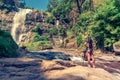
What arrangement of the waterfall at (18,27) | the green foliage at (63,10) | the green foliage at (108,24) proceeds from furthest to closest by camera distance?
the waterfall at (18,27), the green foliage at (63,10), the green foliage at (108,24)

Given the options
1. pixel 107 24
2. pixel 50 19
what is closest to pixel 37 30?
pixel 50 19

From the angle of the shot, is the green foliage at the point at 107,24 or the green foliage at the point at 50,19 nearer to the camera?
the green foliage at the point at 107,24

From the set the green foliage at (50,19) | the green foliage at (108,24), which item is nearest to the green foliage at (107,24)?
the green foliage at (108,24)

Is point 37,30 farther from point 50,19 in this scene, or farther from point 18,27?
point 18,27

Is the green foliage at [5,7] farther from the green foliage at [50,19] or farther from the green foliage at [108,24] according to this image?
the green foliage at [108,24]

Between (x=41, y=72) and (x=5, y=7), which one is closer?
(x=41, y=72)

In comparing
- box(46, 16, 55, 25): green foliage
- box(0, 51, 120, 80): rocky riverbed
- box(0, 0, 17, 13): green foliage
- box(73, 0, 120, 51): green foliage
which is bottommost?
box(0, 51, 120, 80): rocky riverbed

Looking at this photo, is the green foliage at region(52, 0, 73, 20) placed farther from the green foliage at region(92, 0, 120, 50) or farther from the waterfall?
the green foliage at region(92, 0, 120, 50)

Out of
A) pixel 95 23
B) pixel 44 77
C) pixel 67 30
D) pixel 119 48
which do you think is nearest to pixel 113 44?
pixel 119 48

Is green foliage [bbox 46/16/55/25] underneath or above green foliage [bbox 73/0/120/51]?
above

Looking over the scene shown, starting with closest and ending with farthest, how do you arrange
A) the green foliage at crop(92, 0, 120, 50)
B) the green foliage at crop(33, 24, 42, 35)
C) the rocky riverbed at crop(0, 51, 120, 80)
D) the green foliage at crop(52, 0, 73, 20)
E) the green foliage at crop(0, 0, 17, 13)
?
the rocky riverbed at crop(0, 51, 120, 80)
the green foliage at crop(92, 0, 120, 50)
the green foliage at crop(33, 24, 42, 35)
the green foliage at crop(52, 0, 73, 20)
the green foliage at crop(0, 0, 17, 13)

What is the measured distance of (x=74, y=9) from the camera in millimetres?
53719

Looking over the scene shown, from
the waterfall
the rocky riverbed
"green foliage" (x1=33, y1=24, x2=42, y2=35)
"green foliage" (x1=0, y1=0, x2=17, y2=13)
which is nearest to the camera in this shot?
the rocky riverbed

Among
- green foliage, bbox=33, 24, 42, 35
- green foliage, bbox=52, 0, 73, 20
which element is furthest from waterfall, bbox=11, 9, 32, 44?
green foliage, bbox=52, 0, 73, 20
